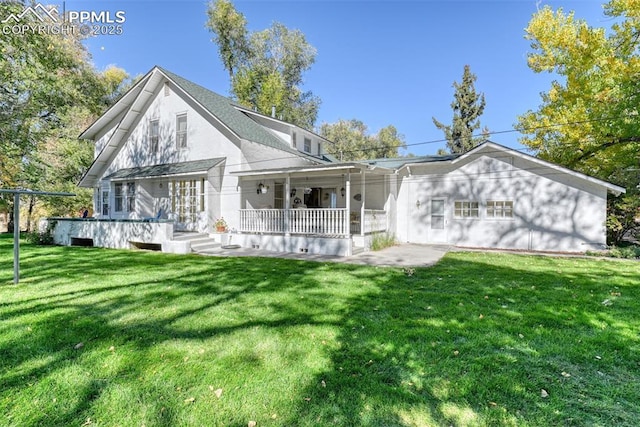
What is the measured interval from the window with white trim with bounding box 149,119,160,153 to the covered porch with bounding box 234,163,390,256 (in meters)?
5.79

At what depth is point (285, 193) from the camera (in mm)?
12688

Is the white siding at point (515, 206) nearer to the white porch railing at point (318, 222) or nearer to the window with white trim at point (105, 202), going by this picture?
the white porch railing at point (318, 222)

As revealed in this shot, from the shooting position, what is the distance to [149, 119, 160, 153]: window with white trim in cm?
1549

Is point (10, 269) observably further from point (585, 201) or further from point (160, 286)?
point (585, 201)

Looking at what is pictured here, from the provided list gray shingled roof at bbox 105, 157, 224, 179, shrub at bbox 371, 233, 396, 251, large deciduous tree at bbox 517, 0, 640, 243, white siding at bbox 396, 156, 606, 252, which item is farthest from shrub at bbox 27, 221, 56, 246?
large deciduous tree at bbox 517, 0, 640, 243

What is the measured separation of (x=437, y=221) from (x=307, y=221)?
642 cm

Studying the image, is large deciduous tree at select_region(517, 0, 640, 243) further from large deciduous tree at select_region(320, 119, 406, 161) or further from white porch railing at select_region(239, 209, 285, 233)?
large deciduous tree at select_region(320, 119, 406, 161)

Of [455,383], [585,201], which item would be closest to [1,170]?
[455,383]

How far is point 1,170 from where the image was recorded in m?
15.8

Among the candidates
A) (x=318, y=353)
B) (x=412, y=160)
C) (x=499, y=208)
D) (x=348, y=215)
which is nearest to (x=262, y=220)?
(x=348, y=215)

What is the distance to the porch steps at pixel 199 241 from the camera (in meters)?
11.8

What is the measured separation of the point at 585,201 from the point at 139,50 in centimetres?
2718

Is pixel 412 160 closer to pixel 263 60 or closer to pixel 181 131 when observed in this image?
pixel 181 131

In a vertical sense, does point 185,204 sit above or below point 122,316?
above
